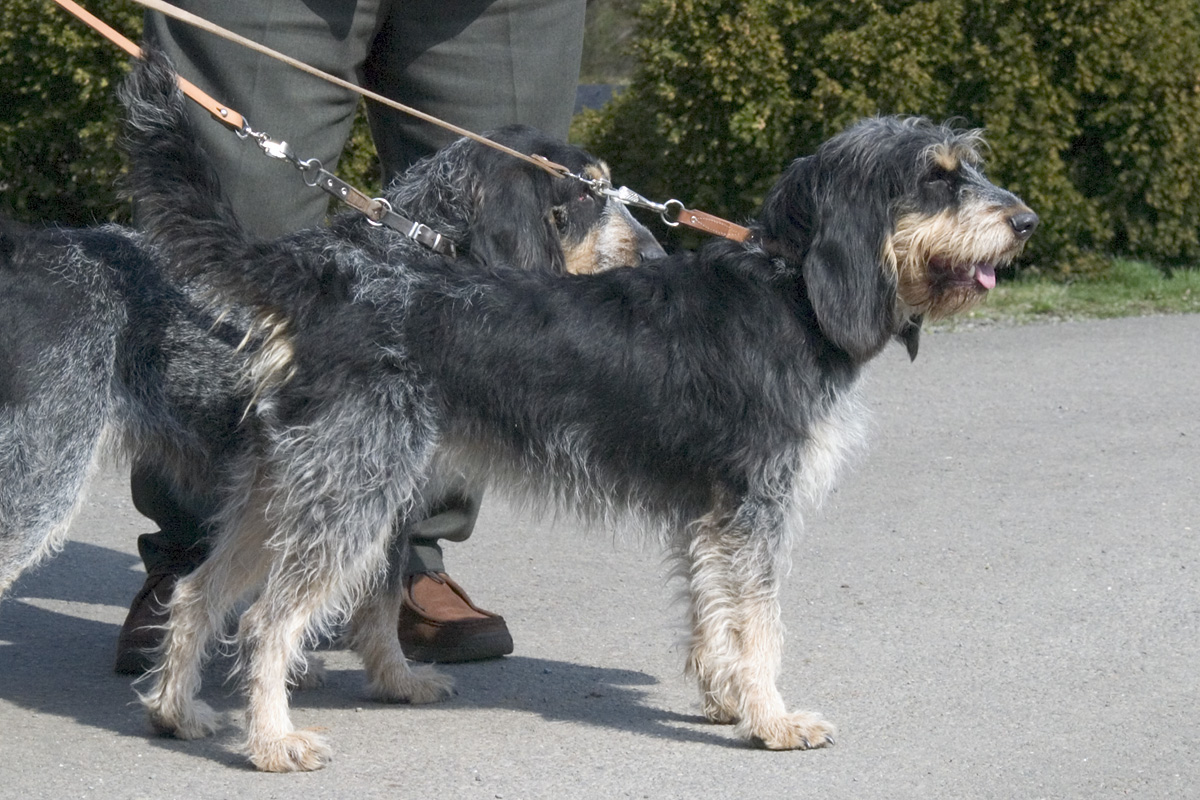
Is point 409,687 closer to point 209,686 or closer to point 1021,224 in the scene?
point 209,686

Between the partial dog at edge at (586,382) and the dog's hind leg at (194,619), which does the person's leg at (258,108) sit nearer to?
the dog's hind leg at (194,619)

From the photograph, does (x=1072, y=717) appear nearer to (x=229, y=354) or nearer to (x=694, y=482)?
(x=694, y=482)

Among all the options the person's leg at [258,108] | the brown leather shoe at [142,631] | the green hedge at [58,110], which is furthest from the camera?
the green hedge at [58,110]

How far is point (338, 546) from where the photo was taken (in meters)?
3.72

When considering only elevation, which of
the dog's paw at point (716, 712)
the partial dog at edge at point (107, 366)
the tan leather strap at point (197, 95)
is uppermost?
the tan leather strap at point (197, 95)

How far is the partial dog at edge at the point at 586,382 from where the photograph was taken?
370cm

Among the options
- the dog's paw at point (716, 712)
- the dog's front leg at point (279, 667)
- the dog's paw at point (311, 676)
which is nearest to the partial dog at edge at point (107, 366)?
the dog's front leg at point (279, 667)

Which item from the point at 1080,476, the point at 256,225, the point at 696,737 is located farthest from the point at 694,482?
the point at 1080,476

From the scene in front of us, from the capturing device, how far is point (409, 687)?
13.9 feet

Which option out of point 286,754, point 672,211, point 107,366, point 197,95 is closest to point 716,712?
point 286,754

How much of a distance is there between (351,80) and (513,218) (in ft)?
2.15

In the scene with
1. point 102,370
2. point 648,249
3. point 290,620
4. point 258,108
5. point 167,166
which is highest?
point 258,108

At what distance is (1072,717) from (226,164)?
277 cm

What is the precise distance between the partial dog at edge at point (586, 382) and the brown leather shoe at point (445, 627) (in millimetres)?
755
